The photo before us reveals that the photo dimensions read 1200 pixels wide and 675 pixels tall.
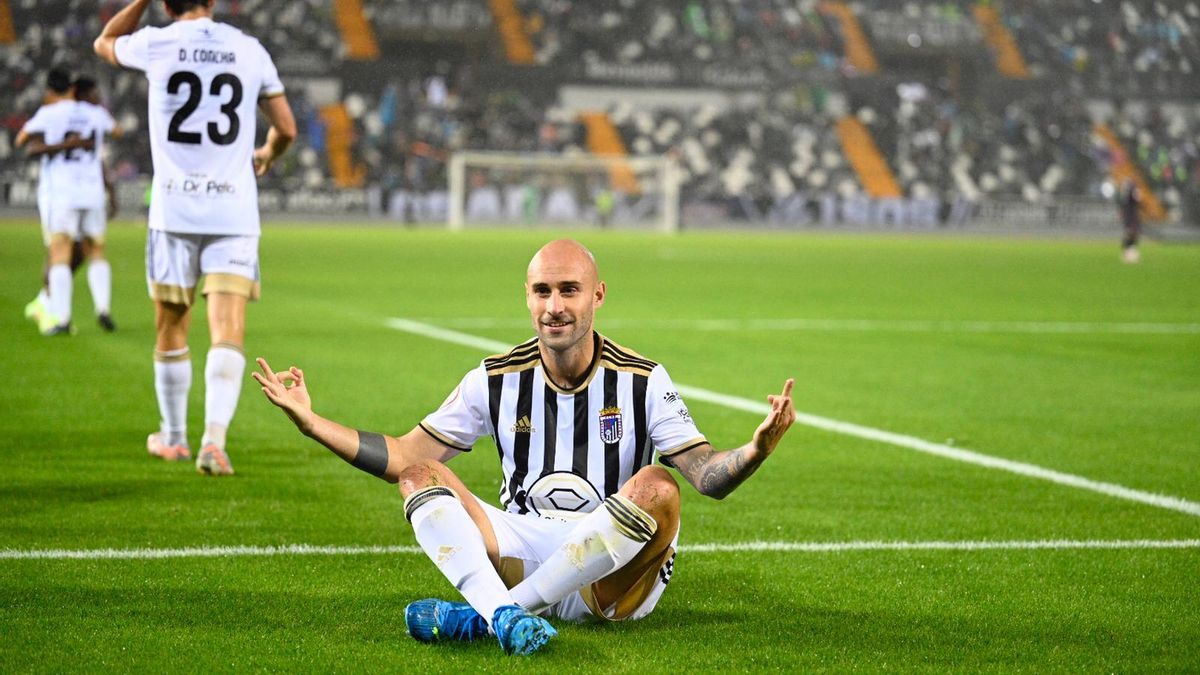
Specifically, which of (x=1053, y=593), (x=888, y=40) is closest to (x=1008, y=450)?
(x=1053, y=593)

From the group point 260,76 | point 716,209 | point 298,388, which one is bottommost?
point 716,209

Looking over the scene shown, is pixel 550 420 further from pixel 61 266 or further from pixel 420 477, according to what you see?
pixel 61 266

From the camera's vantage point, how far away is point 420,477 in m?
4.54

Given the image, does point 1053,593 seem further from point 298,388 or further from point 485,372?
point 298,388

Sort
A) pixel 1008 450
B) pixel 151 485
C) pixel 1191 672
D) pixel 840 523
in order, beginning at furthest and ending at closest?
Result: 1. pixel 1008 450
2. pixel 151 485
3. pixel 840 523
4. pixel 1191 672

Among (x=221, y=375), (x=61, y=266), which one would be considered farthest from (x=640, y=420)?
(x=61, y=266)

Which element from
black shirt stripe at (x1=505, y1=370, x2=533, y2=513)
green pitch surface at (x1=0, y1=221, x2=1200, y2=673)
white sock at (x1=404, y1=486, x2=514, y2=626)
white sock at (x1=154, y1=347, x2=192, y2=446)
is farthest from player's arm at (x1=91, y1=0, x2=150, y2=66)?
white sock at (x1=404, y1=486, x2=514, y2=626)

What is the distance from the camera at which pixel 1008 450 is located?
28.1 ft

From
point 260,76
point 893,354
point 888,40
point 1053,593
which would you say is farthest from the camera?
point 888,40

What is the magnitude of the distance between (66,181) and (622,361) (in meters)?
11.1

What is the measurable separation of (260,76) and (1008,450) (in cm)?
445

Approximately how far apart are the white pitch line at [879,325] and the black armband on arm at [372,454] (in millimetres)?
11133

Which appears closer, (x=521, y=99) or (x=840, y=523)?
(x=840, y=523)

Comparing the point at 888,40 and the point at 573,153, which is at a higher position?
the point at 888,40
